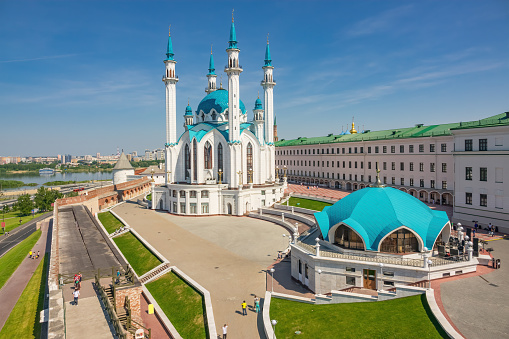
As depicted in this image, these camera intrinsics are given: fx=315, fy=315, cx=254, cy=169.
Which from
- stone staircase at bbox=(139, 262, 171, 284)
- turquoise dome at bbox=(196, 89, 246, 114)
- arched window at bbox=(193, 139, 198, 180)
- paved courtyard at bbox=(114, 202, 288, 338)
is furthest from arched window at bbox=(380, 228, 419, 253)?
turquoise dome at bbox=(196, 89, 246, 114)

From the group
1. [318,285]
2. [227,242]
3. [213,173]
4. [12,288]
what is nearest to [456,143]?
[318,285]

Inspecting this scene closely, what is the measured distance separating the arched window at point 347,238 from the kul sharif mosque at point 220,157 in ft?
81.2

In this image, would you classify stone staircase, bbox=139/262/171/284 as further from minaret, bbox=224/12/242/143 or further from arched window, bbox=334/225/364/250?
minaret, bbox=224/12/242/143

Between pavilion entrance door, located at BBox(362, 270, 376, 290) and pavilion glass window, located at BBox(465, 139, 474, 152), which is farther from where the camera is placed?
pavilion glass window, located at BBox(465, 139, 474, 152)

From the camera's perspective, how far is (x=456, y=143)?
3297cm

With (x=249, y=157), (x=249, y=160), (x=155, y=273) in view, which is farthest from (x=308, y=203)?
(x=155, y=273)

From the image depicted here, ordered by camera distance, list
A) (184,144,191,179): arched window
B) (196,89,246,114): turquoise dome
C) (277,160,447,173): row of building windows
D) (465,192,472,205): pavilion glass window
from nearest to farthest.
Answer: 1. (465,192,472,205): pavilion glass window
2. (277,160,447,173): row of building windows
3. (184,144,191,179): arched window
4. (196,89,246,114): turquoise dome

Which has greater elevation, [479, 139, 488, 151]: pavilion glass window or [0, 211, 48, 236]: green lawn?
[479, 139, 488, 151]: pavilion glass window

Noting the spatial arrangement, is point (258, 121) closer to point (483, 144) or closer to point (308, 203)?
point (308, 203)

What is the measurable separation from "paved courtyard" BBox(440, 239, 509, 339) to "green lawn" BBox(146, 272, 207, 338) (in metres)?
12.2

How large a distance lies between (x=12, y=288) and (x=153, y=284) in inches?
589

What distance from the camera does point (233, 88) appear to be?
4712 centimetres

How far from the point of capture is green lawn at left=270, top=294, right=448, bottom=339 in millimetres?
13828

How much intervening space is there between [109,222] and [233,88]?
1041 inches
